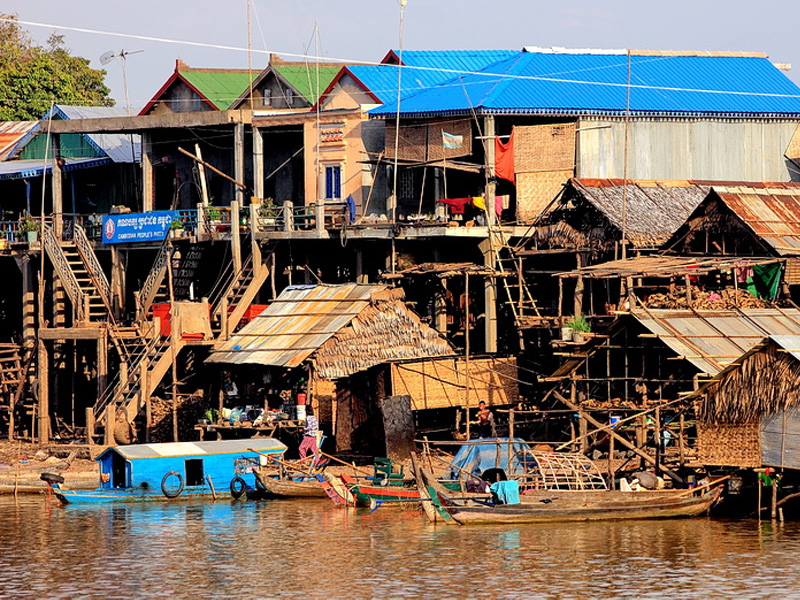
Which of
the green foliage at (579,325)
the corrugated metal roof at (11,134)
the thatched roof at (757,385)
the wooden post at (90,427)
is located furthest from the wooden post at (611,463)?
the corrugated metal roof at (11,134)

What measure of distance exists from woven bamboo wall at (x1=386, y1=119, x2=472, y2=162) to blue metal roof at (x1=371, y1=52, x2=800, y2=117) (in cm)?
44

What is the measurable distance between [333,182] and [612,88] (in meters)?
7.07

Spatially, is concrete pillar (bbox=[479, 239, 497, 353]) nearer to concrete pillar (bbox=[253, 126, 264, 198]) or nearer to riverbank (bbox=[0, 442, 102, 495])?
concrete pillar (bbox=[253, 126, 264, 198])

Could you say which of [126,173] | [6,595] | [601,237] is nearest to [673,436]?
[601,237]

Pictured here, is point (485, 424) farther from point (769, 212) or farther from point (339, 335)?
point (769, 212)

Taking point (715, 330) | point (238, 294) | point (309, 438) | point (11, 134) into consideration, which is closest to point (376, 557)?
point (309, 438)

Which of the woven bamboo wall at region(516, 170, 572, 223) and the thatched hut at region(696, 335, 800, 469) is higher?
the woven bamboo wall at region(516, 170, 572, 223)

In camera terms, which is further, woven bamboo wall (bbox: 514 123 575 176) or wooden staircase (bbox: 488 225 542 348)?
woven bamboo wall (bbox: 514 123 575 176)

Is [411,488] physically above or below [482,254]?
below

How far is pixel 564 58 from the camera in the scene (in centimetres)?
3944

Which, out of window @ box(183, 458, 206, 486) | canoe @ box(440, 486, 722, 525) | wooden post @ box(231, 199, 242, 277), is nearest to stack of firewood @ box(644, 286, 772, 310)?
canoe @ box(440, 486, 722, 525)

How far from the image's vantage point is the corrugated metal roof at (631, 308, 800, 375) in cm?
2842

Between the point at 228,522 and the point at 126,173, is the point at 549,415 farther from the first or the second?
the point at 126,173

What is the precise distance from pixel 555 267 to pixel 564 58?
6.32 m
